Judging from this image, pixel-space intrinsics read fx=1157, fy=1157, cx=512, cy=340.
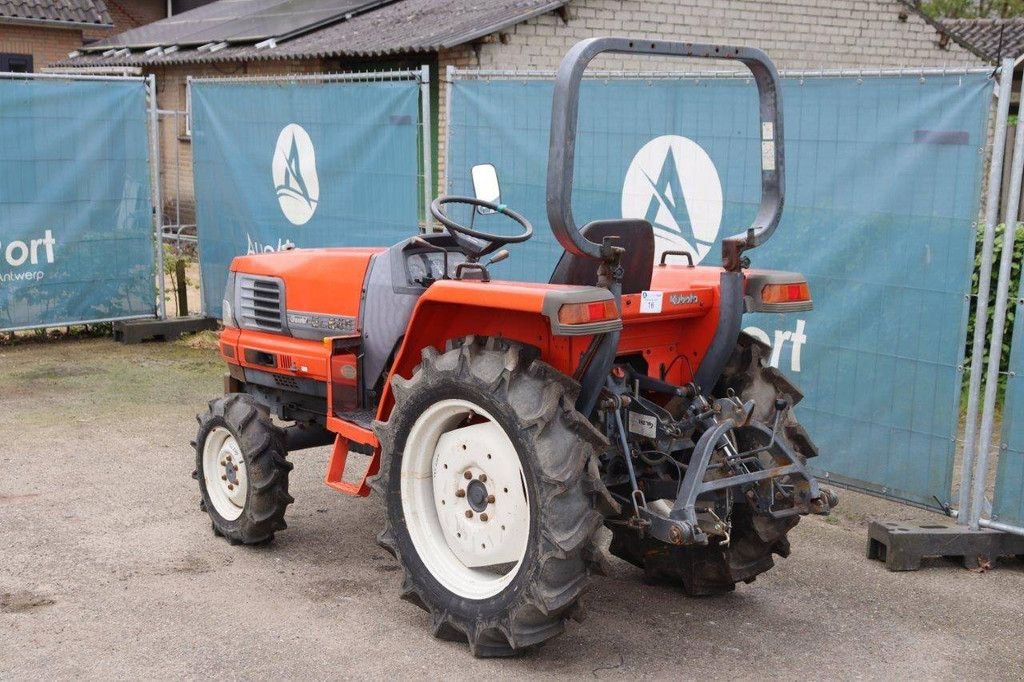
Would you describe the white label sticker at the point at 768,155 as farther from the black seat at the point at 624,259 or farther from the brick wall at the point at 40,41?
the brick wall at the point at 40,41

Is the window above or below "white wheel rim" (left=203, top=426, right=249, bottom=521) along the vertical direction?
above

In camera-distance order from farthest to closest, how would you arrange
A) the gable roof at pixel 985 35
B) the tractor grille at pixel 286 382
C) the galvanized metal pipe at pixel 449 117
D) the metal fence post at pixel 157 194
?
the gable roof at pixel 985 35 → the metal fence post at pixel 157 194 → the galvanized metal pipe at pixel 449 117 → the tractor grille at pixel 286 382

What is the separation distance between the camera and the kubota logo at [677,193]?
6465 millimetres

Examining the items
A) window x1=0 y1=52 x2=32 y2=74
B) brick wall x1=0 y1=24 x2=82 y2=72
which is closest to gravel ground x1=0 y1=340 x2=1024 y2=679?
window x1=0 y1=52 x2=32 y2=74

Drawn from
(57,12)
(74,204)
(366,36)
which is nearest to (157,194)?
(74,204)

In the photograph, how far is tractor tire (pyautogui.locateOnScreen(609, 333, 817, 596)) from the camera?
456 centimetres

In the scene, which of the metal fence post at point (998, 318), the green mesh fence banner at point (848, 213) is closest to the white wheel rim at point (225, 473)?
the green mesh fence banner at point (848, 213)

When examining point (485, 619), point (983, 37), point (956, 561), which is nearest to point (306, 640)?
point (485, 619)

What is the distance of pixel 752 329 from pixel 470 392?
9.09 feet

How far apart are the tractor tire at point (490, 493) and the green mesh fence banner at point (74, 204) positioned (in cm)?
679

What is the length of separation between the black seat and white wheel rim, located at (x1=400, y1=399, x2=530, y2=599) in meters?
0.61

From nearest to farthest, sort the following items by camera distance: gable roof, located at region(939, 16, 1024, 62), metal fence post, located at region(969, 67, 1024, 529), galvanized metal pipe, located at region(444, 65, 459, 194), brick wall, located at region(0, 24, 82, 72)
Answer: metal fence post, located at region(969, 67, 1024, 529) < galvanized metal pipe, located at region(444, 65, 459, 194) < gable roof, located at region(939, 16, 1024, 62) < brick wall, located at region(0, 24, 82, 72)

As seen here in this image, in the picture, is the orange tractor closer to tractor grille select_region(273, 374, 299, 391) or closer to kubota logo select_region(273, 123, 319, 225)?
tractor grille select_region(273, 374, 299, 391)

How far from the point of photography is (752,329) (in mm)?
6406
